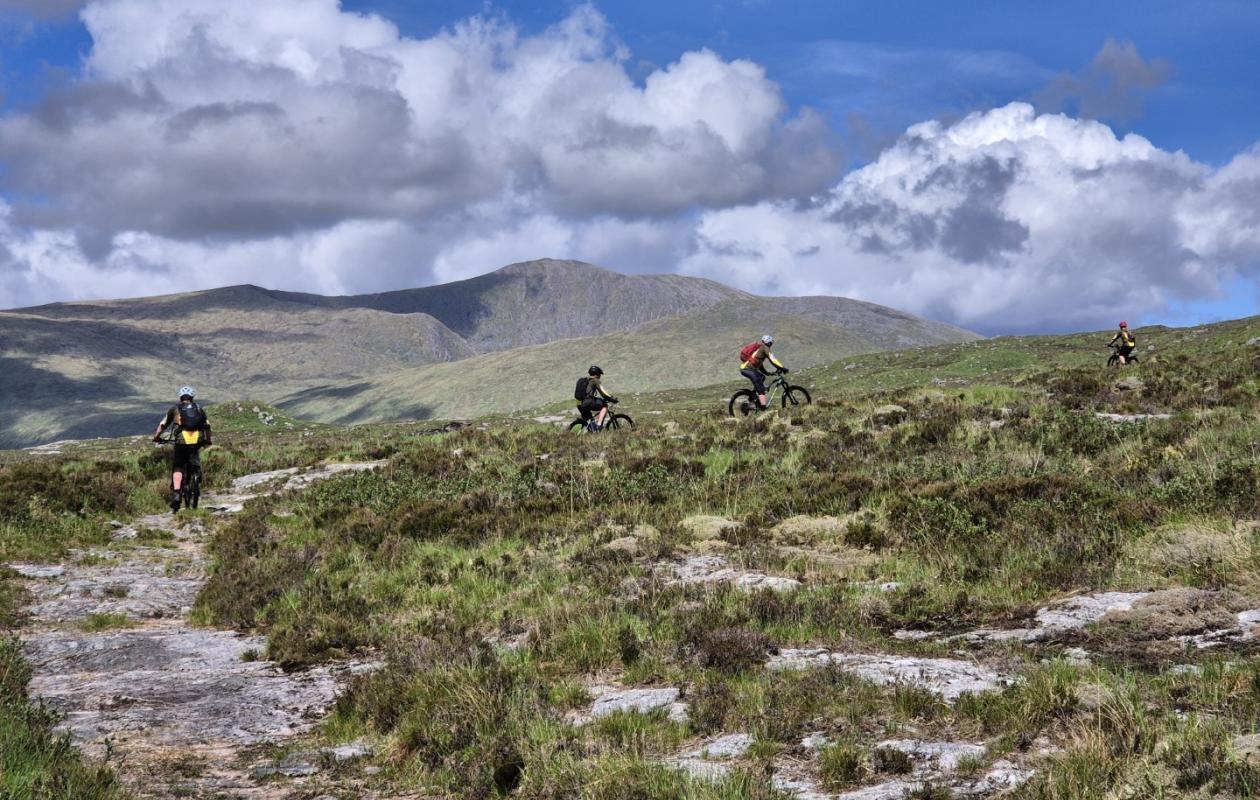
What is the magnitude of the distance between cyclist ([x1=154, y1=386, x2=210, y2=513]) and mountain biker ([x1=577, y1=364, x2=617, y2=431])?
34.6ft

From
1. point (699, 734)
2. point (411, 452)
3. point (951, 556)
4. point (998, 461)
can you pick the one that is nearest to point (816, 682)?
point (699, 734)

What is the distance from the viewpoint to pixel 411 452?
899 inches

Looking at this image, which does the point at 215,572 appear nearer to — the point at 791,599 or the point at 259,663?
the point at 259,663

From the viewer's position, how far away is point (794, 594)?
31.2ft

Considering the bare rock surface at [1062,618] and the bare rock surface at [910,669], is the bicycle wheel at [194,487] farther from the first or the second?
the bare rock surface at [1062,618]

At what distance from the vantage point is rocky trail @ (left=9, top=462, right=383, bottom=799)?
22.1 feet

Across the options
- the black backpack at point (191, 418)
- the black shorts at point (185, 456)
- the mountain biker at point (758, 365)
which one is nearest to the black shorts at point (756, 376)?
the mountain biker at point (758, 365)

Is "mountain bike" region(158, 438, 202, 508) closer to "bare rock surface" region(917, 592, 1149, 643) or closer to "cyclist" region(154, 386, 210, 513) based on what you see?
"cyclist" region(154, 386, 210, 513)

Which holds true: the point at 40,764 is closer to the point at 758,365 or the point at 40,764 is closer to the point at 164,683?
the point at 164,683

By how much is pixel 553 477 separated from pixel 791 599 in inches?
378

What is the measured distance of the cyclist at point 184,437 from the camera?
1884 centimetres

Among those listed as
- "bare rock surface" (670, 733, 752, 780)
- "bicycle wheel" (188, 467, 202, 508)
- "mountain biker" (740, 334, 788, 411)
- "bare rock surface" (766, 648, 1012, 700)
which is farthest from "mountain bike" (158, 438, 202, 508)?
"bare rock surface" (670, 733, 752, 780)

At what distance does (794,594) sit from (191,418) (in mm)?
15033

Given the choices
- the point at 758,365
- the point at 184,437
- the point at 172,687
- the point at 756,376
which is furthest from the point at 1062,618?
the point at 756,376
